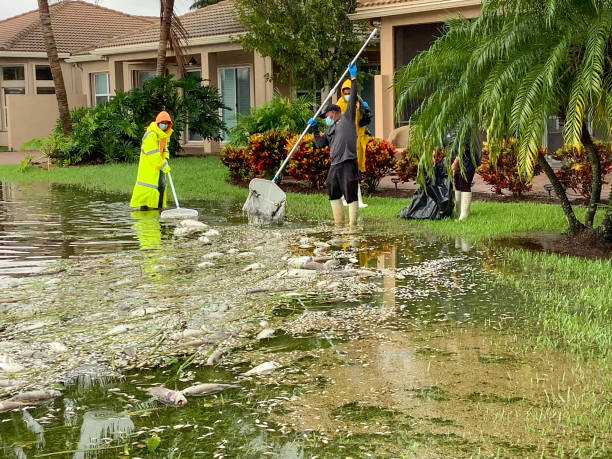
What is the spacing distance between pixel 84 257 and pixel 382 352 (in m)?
5.09

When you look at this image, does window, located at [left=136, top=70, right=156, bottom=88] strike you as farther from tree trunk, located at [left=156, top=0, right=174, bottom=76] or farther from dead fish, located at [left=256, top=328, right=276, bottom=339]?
dead fish, located at [left=256, top=328, right=276, bottom=339]

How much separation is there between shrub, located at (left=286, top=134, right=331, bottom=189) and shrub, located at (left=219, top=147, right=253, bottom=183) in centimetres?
210

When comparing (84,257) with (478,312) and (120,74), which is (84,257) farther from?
(120,74)

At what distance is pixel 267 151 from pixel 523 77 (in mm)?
8742

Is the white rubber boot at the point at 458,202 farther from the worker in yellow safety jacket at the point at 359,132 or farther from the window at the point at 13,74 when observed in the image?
the window at the point at 13,74

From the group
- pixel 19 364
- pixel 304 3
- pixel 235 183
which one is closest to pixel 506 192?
pixel 235 183

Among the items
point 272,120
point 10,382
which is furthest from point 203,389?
point 272,120

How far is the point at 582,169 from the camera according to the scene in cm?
1323

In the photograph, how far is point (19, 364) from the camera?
5719mm

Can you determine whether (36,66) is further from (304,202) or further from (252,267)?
(252,267)

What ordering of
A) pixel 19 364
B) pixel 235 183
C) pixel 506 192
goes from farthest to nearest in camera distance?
pixel 235 183 → pixel 506 192 → pixel 19 364

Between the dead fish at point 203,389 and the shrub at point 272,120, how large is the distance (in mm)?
13278

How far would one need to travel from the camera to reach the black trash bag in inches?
487

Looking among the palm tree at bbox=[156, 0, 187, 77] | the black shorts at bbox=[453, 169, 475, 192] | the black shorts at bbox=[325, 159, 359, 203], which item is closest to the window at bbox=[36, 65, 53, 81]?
the palm tree at bbox=[156, 0, 187, 77]
